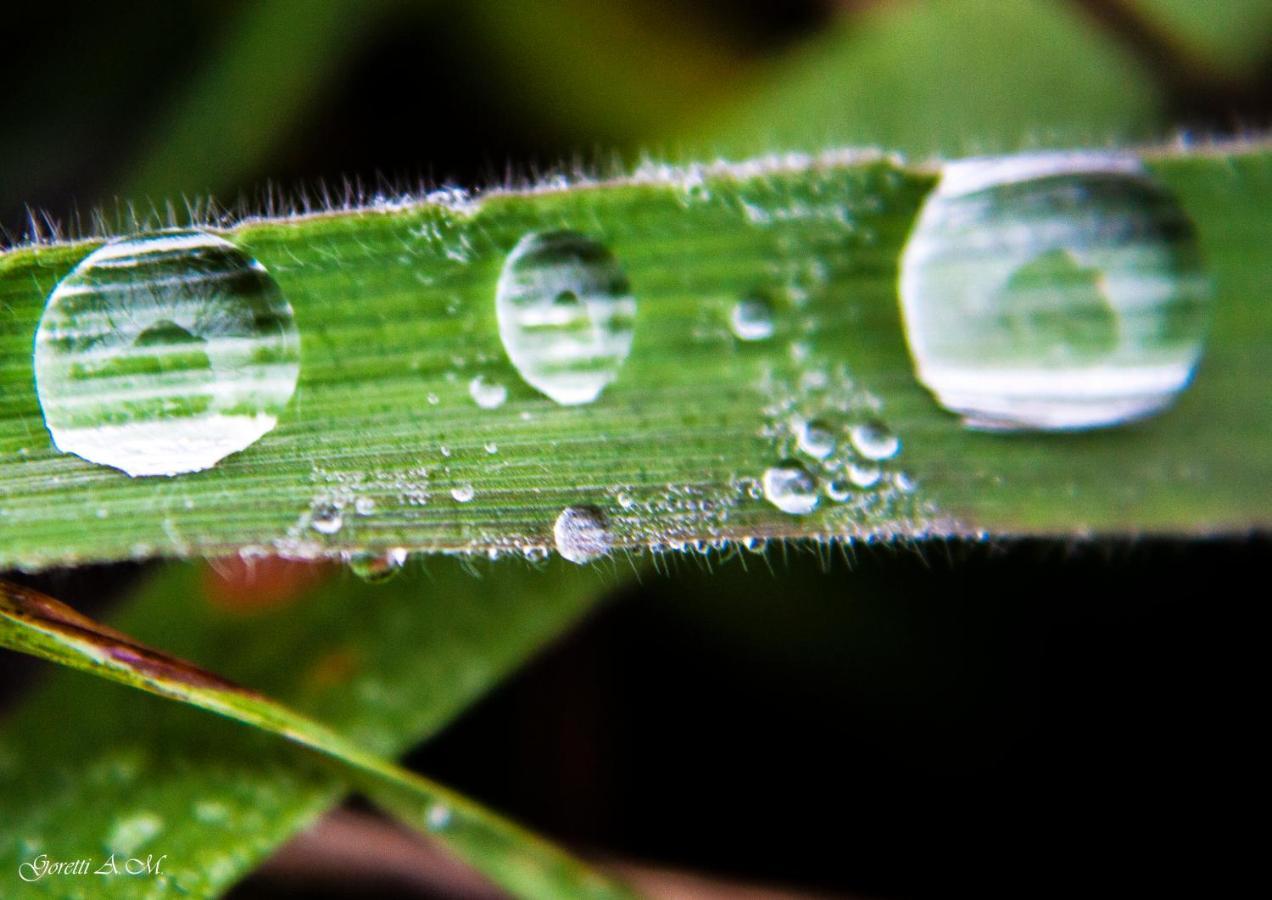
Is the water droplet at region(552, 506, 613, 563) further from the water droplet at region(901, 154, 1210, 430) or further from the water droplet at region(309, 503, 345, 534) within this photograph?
the water droplet at region(901, 154, 1210, 430)

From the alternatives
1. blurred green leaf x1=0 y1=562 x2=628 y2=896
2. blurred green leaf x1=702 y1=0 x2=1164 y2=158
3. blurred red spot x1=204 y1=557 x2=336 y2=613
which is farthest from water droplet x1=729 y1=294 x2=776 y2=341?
blurred green leaf x1=702 y1=0 x2=1164 y2=158

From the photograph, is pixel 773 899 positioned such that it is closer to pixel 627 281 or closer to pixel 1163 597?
pixel 1163 597

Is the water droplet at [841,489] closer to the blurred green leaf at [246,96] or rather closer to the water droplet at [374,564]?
the water droplet at [374,564]

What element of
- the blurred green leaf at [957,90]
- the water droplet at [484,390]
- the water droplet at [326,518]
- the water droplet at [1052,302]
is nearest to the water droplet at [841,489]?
the water droplet at [1052,302]

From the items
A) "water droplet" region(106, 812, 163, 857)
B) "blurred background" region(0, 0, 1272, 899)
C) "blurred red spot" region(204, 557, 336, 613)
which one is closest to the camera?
"water droplet" region(106, 812, 163, 857)

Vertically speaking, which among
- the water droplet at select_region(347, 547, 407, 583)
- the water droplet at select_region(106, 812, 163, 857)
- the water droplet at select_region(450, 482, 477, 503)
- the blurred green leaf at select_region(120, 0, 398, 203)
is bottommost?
the water droplet at select_region(106, 812, 163, 857)

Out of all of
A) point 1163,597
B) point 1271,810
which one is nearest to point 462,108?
point 1163,597
